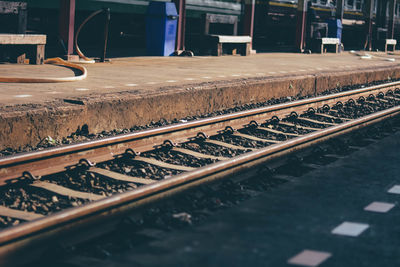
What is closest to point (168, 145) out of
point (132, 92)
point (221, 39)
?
point (132, 92)

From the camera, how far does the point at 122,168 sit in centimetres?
618

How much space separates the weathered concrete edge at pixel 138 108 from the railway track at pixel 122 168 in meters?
1.08

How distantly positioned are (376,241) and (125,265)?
161cm

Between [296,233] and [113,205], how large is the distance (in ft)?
3.85

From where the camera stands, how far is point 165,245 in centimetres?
406

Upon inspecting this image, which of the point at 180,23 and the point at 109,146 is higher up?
the point at 180,23

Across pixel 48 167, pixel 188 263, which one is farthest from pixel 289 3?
pixel 188 263

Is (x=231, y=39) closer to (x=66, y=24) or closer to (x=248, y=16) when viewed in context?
(x=248, y=16)

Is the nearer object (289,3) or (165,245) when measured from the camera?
(165,245)

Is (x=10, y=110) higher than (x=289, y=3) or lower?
lower

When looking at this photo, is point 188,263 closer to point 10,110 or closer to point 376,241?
point 376,241

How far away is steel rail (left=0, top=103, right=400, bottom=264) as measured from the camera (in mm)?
3664

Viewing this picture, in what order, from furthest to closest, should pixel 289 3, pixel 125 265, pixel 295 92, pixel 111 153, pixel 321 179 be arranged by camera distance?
pixel 289 3 → pixel 295 92 → pixel 111 153 → pixel 321 179 → pixel 125 265

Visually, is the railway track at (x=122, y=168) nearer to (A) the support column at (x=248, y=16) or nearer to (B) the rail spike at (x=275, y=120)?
(B) the rail spike at (x=275, y=120)
